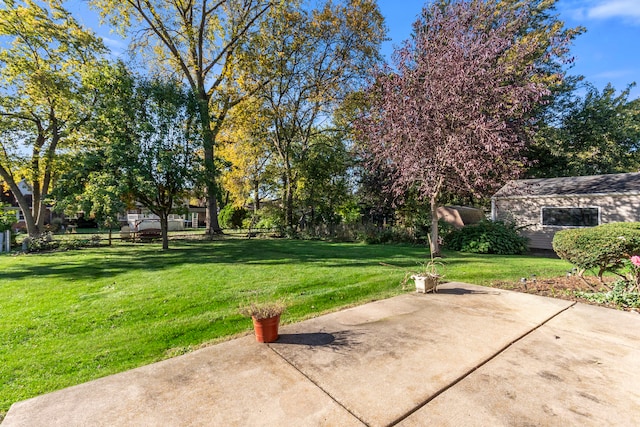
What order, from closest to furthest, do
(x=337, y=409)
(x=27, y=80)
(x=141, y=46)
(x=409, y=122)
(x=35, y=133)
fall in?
(x=337, y=409) < (x=409, y=122) < (x=27, y=80) < (x=35, y=133) < (x=141, y=46)

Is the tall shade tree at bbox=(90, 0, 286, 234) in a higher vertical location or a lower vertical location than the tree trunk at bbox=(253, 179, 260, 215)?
higher

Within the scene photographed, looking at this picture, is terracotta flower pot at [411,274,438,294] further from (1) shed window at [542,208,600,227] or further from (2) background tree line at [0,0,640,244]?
(1) shed window at [542,208,600,227]

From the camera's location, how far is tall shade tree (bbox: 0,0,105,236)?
11812 mm

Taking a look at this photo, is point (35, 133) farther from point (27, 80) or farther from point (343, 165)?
point (343, 165)

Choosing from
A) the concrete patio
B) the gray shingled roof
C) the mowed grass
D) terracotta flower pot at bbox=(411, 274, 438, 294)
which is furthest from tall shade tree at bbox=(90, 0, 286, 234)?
the gray shingled roof

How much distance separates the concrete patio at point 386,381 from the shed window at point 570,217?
36.6 ft

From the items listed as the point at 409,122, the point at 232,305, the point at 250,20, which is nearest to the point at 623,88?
the point at 409,122

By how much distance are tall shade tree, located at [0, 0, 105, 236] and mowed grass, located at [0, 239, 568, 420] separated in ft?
17.8

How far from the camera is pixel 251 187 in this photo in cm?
2234

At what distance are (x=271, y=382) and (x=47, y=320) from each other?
3.96 meters

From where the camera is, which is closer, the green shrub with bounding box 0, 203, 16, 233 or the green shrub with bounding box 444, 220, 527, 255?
the green shrub with bounding box 444, 220, 527, 255

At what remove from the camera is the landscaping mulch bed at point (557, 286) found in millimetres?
5419

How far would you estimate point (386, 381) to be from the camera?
2635 millimetres

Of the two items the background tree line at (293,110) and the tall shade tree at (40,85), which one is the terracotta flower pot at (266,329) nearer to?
the background tree line at (293,110)
